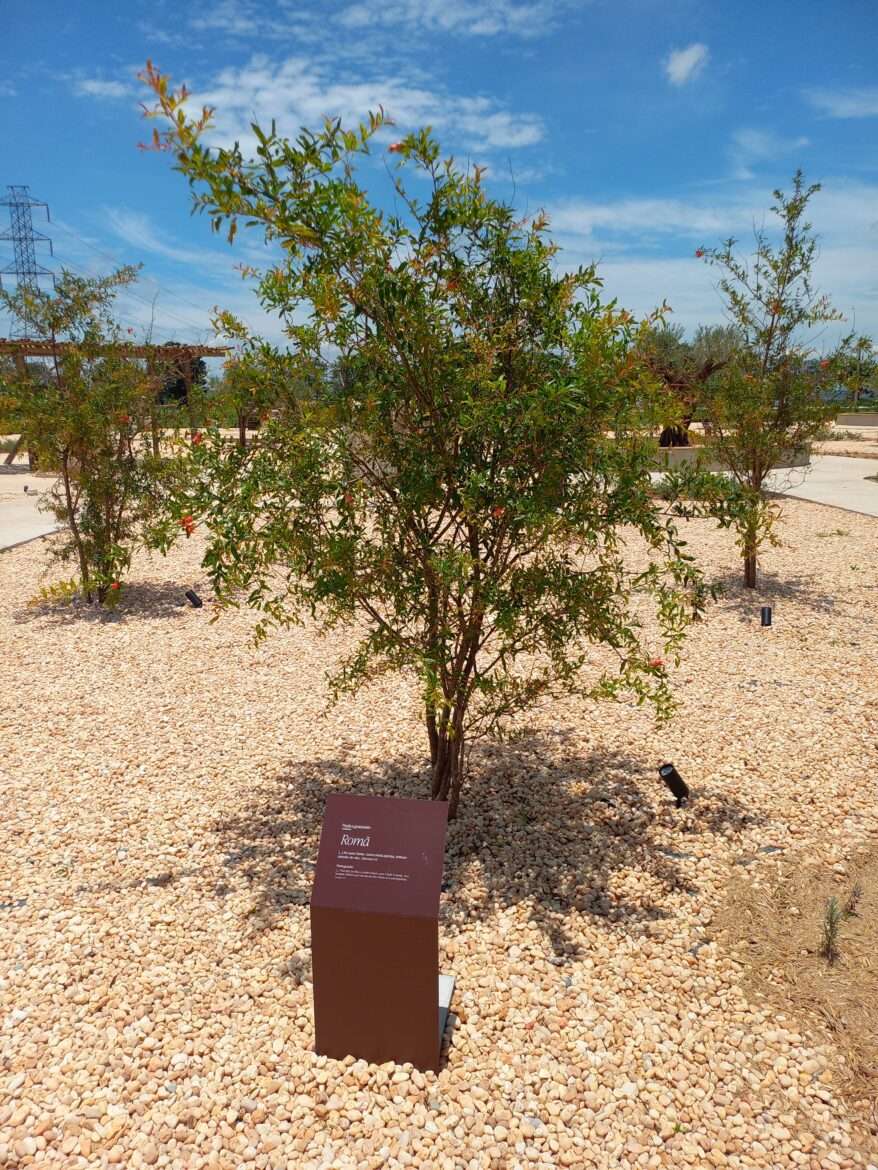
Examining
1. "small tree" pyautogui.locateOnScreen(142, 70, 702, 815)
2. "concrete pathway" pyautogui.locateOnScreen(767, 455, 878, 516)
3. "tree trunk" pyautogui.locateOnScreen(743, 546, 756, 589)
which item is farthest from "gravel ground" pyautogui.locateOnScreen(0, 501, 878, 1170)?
"concrete pathway" pyautogui.locateOnScreen(767, 455, 878, 516)

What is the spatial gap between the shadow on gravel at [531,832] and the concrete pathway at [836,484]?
27.7ft

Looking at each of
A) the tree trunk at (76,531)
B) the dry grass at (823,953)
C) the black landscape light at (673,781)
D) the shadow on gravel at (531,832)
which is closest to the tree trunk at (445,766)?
the shadow on gravel at (531,832)

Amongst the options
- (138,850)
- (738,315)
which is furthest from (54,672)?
(738,315)

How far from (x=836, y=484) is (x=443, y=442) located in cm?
1656

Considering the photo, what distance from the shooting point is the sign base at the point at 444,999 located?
276cm

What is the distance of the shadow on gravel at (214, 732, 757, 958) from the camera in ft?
11.3

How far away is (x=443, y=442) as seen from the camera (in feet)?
10.8

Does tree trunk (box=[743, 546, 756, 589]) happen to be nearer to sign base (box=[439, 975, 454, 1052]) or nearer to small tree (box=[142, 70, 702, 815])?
small tree (box=[142, 70, 702, 815])

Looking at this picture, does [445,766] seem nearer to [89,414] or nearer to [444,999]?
[444,999]

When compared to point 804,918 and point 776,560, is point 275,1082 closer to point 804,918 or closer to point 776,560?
point 804,918

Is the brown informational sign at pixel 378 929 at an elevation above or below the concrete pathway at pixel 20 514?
below

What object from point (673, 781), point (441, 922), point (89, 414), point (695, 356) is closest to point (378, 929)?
point (441, 922)

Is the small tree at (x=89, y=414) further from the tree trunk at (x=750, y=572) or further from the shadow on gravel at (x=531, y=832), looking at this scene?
the tree trunk at (x=750, y=572)

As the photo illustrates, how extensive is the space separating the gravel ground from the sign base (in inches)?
2.8
